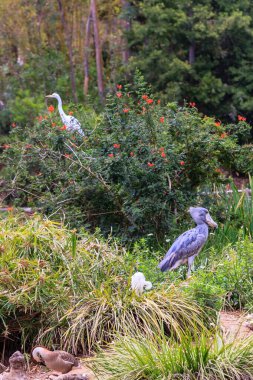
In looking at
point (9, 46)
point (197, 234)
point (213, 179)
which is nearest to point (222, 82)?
point (9, 46)

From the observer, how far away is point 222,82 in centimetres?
1933

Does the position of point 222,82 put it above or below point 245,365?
below

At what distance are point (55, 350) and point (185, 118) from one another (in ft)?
12.9

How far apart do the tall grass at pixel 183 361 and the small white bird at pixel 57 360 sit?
1.68 ft

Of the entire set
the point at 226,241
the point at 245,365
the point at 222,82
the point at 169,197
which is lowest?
the point at 222,82

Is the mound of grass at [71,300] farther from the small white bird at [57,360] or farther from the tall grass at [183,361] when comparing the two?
the tall grass at [183,361]

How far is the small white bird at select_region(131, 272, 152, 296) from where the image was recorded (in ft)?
21.1

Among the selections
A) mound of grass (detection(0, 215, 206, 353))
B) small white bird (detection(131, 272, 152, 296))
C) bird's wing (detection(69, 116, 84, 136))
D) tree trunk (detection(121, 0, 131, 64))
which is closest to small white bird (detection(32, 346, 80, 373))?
mound of grass (detection(0, 215, 206, 353))

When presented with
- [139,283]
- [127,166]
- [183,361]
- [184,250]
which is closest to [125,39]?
[127,166]

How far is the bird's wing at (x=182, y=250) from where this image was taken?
296 inches

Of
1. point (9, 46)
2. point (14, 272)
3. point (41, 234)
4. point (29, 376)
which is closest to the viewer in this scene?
point (29, 376)

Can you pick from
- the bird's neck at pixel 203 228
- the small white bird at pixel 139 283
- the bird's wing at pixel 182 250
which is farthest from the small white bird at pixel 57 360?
the bird's neck at pixel 203 228

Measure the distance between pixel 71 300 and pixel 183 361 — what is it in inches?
62.5

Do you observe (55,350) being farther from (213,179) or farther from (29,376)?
(213,179)
